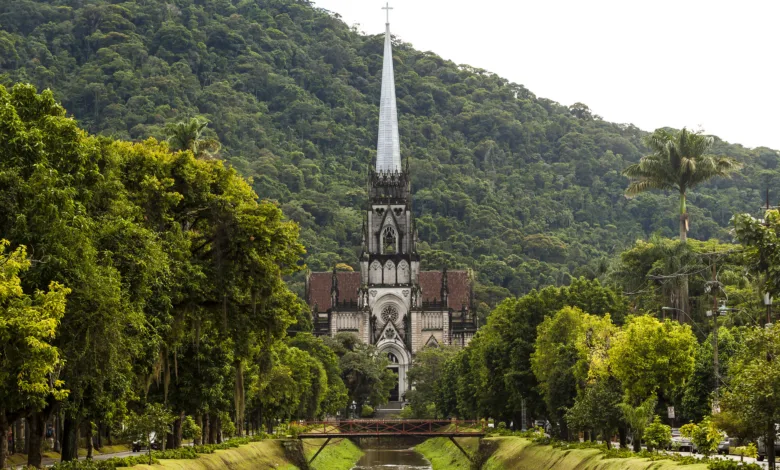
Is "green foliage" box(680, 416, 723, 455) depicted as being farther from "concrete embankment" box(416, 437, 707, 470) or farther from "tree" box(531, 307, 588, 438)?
"tree" box(531, 307, 588, 438)

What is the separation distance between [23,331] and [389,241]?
15780cm

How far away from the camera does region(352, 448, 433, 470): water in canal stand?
104725 millimetres

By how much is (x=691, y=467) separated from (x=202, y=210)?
2585 centimetres

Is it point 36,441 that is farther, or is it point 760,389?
point 36,441

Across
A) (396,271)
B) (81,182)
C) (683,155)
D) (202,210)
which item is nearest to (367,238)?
(396,271)

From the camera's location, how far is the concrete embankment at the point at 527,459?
46.0 m

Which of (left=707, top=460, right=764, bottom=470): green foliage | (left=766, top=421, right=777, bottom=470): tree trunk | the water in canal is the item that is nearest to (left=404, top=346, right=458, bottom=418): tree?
the water in canal

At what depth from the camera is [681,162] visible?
8956 centimetres

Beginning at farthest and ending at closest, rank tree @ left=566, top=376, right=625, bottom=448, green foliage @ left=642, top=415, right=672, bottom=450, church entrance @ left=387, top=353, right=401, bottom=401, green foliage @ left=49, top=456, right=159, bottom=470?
church entrance @ left=387, top=353, right=401, bottom=401
tree @ left=566, top=376, right=625, bottom=448
green foliage @ left=642, top=415, right=672, bottom=450
green foliage @ left=49, top=456, right=159, bottom=470

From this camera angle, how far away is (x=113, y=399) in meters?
45.4

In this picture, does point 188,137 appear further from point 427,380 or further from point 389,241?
point 389,241

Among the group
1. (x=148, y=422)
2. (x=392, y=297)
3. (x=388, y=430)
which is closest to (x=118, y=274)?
(x=148, y=422)

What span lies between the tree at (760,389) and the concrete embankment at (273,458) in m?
21.2

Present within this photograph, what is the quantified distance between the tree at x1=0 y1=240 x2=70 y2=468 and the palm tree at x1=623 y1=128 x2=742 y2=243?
61900 millimetres
